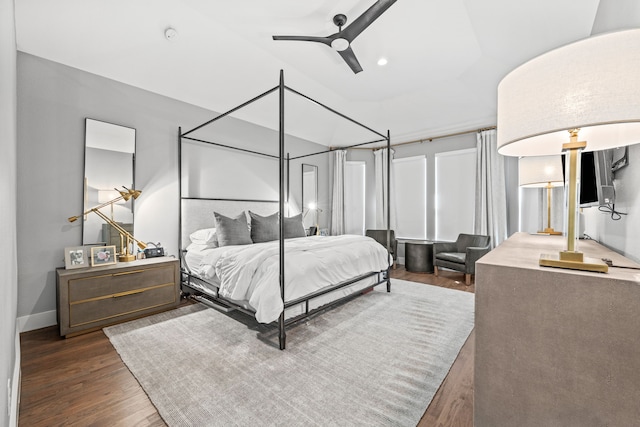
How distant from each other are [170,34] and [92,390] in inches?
130

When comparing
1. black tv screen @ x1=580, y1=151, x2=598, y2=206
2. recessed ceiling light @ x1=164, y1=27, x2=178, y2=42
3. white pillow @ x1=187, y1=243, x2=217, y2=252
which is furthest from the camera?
white pillow @ x1=187, y1=243, x2=217, y2=252

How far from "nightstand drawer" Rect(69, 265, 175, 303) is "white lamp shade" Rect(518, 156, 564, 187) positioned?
3918 mm

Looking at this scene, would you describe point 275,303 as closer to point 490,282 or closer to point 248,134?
point 490,282

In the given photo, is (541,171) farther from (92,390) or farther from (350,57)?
(92,390)

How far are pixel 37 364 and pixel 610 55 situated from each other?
140 inches

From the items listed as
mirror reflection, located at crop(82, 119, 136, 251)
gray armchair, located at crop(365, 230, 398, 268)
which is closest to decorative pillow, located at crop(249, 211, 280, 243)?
mirror reflection, located at crop(82, 119, 136, 251)

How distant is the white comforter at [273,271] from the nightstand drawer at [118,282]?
0.40 m

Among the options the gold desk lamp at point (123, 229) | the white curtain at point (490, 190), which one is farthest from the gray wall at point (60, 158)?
the white curtain at point (490, 190)

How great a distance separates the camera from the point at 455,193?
516 centimetres

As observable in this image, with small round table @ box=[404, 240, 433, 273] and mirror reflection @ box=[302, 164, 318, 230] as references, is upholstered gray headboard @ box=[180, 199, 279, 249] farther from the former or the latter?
small round table @ box=[404, 240, 433, 273]

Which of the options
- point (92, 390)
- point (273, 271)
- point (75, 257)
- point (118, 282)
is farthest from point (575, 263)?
point (75, 257)

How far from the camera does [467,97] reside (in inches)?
171

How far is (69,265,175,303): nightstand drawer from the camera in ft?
8.03

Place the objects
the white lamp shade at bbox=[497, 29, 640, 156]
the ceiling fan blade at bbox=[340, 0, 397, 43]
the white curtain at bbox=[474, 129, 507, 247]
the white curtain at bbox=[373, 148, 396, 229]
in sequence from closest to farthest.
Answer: the white lamp shade at bbox=[497, 29, 640, 156] < the ceiling fan blade at bbox=[340, 0, 397, 43] < the white curtain at bbox=[474, 129, 507, 247] < the white curtain at bbox=[373, 148, 396, 229]
